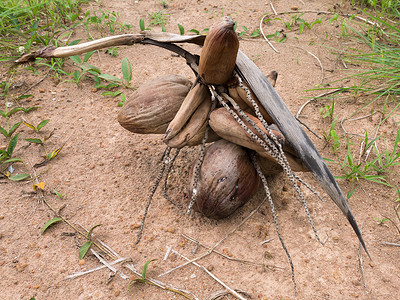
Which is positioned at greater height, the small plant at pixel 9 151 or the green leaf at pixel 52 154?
the small plant at pixel 9 151

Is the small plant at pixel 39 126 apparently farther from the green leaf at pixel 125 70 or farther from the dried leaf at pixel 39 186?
the green leaf at pixel 125 70

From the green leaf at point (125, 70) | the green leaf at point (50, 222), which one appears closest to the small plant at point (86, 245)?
the green leaf at point (50, 222)

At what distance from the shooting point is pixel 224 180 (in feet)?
5.19

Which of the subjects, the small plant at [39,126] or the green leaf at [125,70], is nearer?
the small plant at [39,126]

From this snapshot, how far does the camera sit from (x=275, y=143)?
1521 millimetres

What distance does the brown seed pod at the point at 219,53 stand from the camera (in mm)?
1403

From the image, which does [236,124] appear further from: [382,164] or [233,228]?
[382,164]

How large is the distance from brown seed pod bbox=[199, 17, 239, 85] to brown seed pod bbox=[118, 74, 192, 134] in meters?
0.20

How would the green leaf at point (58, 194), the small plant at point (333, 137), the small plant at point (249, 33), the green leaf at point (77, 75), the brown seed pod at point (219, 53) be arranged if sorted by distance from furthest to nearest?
1. the small plant at point (249, 33)
2. the green leaf at point (77, 75)
3. the small plant at point (333, 137)
4. the green leaf at point (58, 194)
5. the brown seed pod at point (219, 53)

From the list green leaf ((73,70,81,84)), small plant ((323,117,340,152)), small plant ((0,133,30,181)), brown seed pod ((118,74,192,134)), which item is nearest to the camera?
brown seed pod ((118,74,192,134))

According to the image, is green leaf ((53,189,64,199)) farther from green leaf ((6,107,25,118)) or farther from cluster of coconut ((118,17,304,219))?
green leaf ((6,107,25,118))

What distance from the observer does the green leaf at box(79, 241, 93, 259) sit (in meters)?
1.61

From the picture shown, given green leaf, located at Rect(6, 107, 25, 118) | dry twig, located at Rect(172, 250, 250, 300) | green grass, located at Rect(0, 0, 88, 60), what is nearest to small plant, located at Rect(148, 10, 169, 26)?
green grass, located at Rect(0, 0, 88, 60)

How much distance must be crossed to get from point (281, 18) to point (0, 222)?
2718 mm
